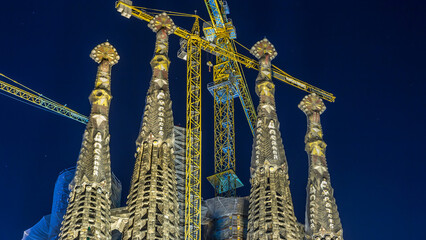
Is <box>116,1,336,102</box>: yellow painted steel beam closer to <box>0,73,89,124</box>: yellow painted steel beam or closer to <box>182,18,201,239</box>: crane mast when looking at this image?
<box>182,18,201,239</box>: crane mast

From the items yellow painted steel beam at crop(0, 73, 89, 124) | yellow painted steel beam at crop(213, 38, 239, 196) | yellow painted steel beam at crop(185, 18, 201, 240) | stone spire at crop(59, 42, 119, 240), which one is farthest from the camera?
yellow painted steel beam at crop(0, 73, 89, 124)

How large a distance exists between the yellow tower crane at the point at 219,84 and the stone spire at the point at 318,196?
8.25 m

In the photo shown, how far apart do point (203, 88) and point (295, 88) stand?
7.14 meters

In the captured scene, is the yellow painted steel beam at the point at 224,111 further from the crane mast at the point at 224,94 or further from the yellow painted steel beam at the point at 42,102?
the yellow painted steel beam at the point at 42,102

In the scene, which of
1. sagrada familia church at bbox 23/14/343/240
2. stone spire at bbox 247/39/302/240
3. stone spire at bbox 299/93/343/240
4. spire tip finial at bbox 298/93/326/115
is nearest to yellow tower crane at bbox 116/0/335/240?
sagrada familia church at bbox 23/14/343/240

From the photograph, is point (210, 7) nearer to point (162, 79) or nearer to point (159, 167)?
point (162, 79)

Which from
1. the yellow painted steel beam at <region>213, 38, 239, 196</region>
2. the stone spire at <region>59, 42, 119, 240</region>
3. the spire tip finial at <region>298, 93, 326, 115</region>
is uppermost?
the yellow painted steel beam at <region>213, 38, 239, 196</region>

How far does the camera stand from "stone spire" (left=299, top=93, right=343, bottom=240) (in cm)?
3594

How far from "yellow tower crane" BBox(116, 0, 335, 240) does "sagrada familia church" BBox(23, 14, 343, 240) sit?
6.92 meters

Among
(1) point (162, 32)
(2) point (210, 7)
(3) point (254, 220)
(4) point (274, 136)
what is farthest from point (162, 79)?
(2) point (210, 7)

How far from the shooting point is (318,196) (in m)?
37.4

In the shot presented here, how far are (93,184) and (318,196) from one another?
11.2 meters

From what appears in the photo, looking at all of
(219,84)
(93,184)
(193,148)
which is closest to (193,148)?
(193,148)

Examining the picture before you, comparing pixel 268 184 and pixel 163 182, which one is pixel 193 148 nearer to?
pixel 268 184
